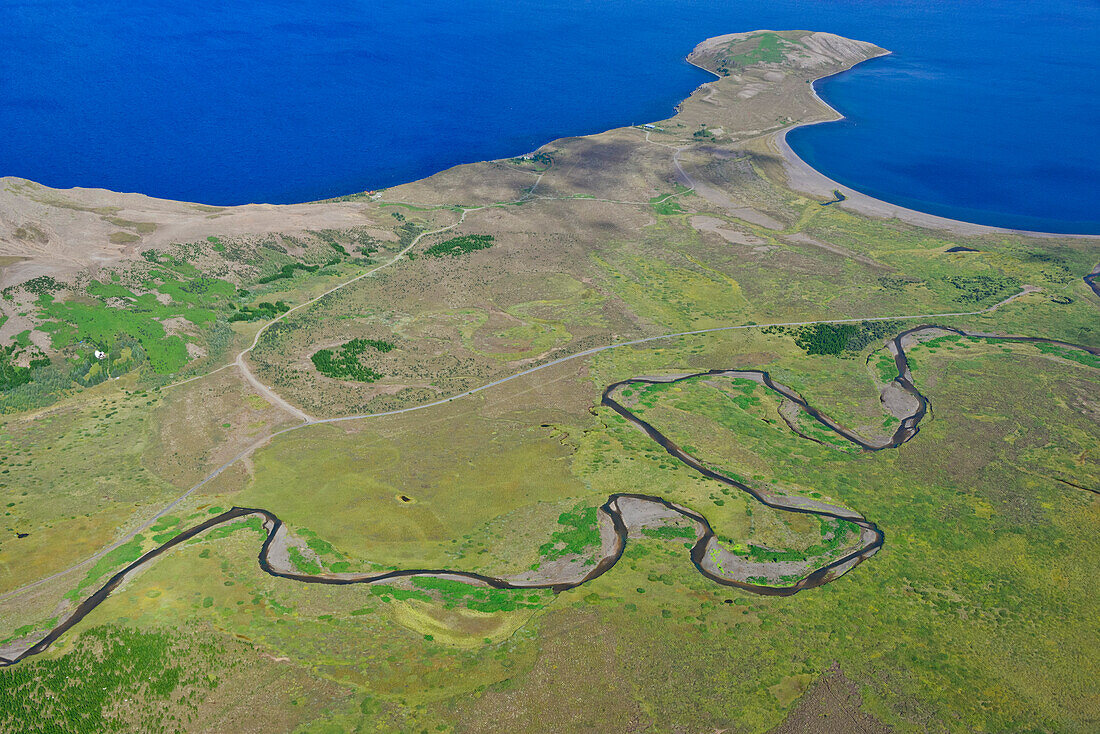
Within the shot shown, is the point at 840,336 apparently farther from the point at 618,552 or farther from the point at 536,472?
the point at 618,552

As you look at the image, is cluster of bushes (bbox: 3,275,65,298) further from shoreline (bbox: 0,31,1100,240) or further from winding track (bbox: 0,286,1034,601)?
shoreline (bbox: 0,31,1100,240)

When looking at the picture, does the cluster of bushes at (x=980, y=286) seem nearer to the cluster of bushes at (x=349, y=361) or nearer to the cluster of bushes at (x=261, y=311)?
the cluster of bushes at (x=349, y=361)

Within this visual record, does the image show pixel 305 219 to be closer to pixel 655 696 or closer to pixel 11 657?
pixel 11 657

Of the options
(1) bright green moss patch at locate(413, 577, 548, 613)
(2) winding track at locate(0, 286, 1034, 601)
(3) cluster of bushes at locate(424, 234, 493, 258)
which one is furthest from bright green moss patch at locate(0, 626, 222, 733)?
(3) cluster of bushes at locate(424, 234, 493, 258)

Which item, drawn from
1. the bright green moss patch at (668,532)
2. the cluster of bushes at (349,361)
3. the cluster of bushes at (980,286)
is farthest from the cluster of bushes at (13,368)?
the cluster of bushes at (980,286)

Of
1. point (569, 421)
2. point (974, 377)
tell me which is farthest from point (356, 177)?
point (974, 377)
